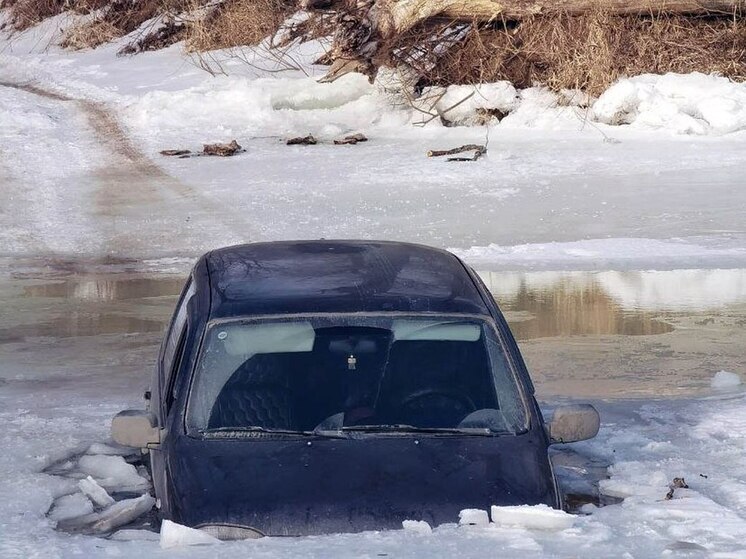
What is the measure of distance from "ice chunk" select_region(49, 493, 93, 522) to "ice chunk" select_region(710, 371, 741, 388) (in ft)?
14.9

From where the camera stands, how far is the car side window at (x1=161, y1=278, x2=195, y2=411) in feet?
18.2

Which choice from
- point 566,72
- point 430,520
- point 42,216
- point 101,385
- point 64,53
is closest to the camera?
point 430,520

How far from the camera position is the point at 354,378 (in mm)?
5199

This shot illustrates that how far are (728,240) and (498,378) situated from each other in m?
9.08

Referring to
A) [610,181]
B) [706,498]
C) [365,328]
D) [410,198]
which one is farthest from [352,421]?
[610,181]

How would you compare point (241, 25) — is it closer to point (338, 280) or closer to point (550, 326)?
point (550, 326)

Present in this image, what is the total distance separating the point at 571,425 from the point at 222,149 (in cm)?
1464

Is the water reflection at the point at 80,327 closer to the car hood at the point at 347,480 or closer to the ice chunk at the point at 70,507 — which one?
the ice chunk at the point at 70,507

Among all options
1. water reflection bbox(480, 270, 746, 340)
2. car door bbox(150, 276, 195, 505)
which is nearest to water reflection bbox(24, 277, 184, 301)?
water reflection bbox(480, 270, 746, 340)

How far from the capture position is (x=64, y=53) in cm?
3172

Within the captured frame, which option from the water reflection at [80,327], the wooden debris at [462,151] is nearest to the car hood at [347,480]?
the water reflection at [80,327]

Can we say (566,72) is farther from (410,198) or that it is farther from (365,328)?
(365,328)

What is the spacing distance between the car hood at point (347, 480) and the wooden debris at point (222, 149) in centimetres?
1458

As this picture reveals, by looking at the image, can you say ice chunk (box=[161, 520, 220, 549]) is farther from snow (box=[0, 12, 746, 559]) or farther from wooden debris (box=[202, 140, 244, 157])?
wooden debris (box=[202, 140, 244, 157])
